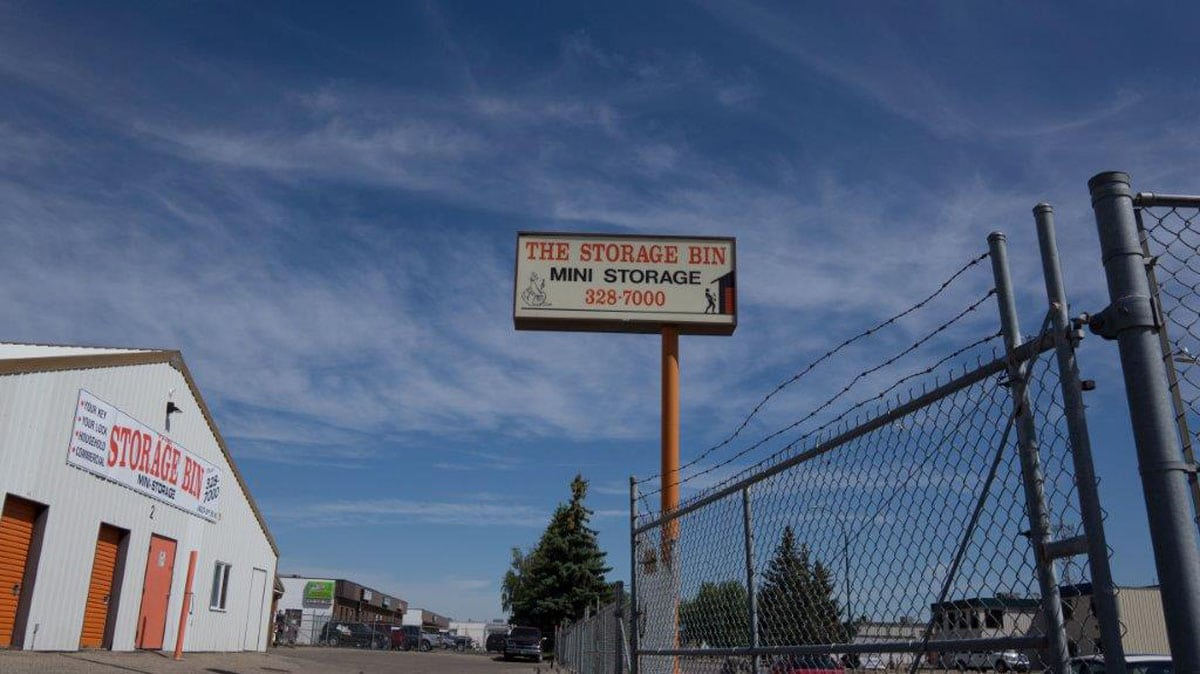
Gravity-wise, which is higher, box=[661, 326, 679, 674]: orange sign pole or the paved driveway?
box=[661, 326, 679, 674]: orange sign pole

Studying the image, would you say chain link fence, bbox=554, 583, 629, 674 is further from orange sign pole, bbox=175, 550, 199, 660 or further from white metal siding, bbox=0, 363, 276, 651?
orange sign pole, bbox=175, 550, 199, 660

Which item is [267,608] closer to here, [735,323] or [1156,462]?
[735,323]

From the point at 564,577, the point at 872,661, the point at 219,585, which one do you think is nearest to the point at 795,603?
the point at 872,661

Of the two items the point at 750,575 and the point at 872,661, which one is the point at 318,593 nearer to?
the point at 750,575

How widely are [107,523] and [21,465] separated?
10.4ft

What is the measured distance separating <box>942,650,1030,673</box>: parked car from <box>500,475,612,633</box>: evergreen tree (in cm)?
5136

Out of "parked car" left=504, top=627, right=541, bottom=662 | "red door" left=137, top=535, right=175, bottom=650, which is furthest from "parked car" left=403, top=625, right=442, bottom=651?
"red door" left=137, top=535, right=175, bottom=650

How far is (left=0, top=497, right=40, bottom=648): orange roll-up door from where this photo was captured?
1472cm

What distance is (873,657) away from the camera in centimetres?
393

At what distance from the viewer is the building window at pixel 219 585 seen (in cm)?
2333

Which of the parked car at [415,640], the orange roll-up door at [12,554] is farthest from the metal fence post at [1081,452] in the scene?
the parked car at [415,640]

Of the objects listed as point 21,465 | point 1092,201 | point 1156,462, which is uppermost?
point 21,465

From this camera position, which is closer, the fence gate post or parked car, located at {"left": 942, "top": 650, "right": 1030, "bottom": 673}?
parked car, located at {"left": 942, "top": 650, "right": 1030, "bottom": 673}

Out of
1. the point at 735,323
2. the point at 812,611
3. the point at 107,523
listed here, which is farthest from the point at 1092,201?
the point at 107,523
